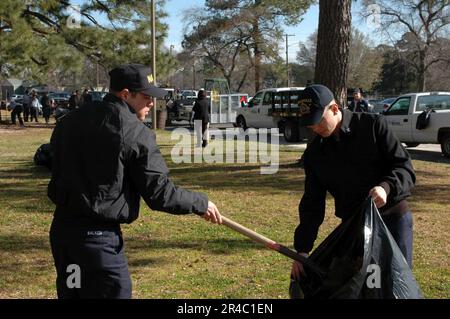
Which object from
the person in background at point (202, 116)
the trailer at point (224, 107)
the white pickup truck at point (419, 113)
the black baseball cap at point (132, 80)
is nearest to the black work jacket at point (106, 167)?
the black baseball cap at point (132, 80)

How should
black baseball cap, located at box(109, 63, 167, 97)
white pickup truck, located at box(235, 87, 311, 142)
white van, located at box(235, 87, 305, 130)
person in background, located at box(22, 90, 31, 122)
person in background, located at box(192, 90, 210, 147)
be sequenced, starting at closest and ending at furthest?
black baseball cap, located at box(109, 63, 167, 97)
person in background, located at box(192, 90, 210, 147)
white pickup truck, located at box(235, 87, 311, 142)
white van, located at box(235, 87, 305, 130)
person in background, located at box(22, 90, 31, 122)

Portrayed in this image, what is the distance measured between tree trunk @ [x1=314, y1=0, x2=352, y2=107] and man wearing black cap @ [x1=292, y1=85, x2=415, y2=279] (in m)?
8.47

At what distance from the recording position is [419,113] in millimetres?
15539

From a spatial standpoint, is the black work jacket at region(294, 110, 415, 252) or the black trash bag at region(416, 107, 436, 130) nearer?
the black work jacket at region(294, 110, 415, 252)

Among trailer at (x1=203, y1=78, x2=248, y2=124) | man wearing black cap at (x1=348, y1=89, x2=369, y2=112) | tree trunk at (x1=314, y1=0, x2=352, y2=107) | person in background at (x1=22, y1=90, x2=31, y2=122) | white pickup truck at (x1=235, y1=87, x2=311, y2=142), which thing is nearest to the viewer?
tree trunk at (x1=314, y1=0, x2=352, y2=107)

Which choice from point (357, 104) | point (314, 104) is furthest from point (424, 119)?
point (314, 104)

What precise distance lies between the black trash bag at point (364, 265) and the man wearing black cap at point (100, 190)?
35.9 inches

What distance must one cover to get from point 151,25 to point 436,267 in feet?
69.6

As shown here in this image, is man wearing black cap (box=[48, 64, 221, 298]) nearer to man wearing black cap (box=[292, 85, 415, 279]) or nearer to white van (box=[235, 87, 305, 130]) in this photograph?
man wearing black cap (box=[292, 85, 415, 279])

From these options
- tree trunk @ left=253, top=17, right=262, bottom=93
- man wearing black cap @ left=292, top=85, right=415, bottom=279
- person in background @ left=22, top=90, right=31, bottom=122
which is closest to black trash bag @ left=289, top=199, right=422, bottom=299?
man wearing black cap @ left=292, top=85, right=415, bottom=279

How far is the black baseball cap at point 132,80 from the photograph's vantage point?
10.2ft

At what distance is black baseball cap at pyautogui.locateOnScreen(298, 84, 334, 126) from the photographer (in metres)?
3.30

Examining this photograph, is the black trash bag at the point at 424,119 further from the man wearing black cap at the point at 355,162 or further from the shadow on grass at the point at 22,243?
the man wearing black cap at the point at 355,162
